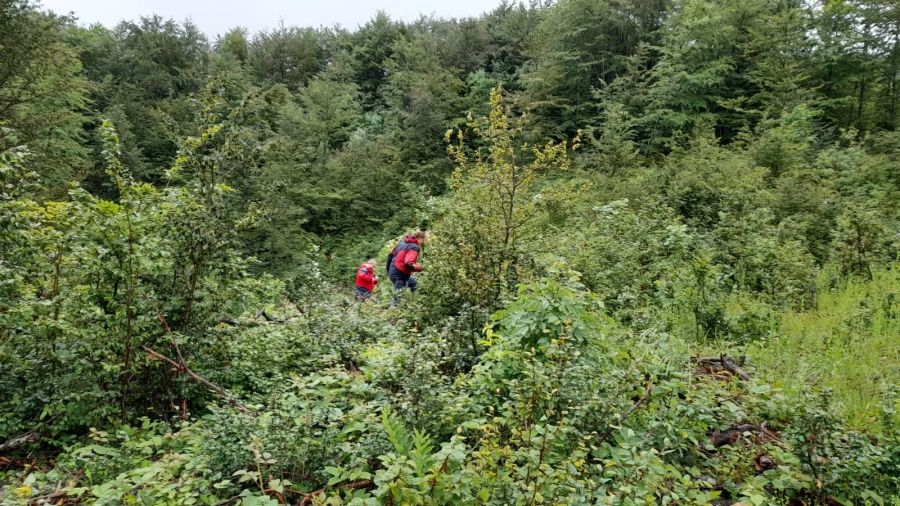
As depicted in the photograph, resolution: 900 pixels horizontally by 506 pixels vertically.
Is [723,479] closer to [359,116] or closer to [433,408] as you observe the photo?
[433,408]

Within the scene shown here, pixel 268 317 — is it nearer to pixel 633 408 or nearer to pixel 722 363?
pixel 633 408

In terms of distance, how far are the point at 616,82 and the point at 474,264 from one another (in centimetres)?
1535

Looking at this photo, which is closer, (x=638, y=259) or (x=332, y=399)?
(x=332, y=399)

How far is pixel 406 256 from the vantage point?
26.6 ft

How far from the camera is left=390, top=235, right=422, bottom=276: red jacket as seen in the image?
805cm

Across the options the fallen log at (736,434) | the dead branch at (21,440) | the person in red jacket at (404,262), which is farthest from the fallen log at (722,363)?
the dead branch at (21,440)

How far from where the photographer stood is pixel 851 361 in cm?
409

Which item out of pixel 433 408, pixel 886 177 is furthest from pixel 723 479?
pixel 886 177

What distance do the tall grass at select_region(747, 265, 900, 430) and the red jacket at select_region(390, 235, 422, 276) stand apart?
500 centimetres

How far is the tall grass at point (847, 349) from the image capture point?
11.3ft

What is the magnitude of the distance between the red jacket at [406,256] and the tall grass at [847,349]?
4998mm

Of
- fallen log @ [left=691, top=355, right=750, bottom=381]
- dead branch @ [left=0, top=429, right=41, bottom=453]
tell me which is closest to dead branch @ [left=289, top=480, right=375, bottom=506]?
dead branch @ [left=0, top=429, right=41, bottom=453]

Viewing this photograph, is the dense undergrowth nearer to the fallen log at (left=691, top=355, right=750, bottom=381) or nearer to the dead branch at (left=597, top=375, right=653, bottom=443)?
the dead branch at (left=597, top=375, right=653, bottom=443)

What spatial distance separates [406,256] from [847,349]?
19.0 feet
